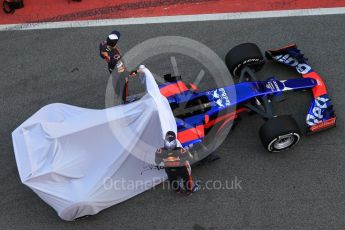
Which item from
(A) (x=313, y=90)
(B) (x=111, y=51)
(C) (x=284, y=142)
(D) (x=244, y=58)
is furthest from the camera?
(D) (x=244, y=58)

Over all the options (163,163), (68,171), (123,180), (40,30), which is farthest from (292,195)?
(40,30)

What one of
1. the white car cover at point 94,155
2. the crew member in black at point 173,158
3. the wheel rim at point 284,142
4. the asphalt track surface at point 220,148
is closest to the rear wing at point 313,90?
the asphalt track surface at point 220,148

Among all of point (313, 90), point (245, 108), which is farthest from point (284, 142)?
point (313, 90)

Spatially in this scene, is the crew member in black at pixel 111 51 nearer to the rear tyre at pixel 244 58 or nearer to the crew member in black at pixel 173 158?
the crew member in black at pixel 173 158

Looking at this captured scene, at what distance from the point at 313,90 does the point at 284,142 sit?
109 centimetres

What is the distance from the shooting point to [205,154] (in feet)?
19.0

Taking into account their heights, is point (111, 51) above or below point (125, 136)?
above

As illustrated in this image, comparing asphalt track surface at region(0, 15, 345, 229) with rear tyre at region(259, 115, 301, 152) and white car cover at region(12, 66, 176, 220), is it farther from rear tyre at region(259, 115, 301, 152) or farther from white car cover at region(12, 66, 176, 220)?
white car cover at region(12, 66, 176, 220)

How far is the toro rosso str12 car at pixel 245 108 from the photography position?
5609mm

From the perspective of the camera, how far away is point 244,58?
6.59m

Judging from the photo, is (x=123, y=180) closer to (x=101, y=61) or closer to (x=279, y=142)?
(x=279, y=142)

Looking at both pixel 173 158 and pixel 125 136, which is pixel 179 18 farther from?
pixel 173 158

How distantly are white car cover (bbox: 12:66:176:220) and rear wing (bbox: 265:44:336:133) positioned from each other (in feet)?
7.41

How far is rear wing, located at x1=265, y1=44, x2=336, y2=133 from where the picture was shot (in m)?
5.98
